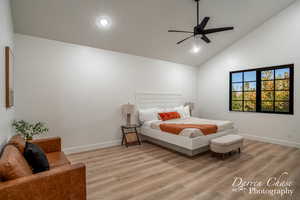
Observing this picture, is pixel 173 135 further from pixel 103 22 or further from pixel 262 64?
pixel 262 64

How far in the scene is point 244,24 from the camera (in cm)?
448

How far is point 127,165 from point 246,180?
2.06m

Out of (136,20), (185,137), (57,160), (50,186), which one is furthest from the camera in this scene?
(136,20)

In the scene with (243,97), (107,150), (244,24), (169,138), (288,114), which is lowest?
(107,150)

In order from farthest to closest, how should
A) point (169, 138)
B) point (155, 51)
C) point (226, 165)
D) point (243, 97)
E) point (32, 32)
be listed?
point (243, 97) < point (155, 51) < point (169, 138) < point (32, 32) < point (226, 165)

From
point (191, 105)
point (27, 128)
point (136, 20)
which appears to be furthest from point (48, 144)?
point (191, 105)

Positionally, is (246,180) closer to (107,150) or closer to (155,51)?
(107,150)

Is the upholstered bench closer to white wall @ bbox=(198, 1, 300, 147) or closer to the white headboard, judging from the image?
white wall @ bbox=(198, 1, 300, 147)

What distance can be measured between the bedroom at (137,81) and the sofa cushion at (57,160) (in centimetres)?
53

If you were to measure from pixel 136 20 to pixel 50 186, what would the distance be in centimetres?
339

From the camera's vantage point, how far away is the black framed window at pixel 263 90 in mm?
4207

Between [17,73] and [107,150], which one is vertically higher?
[17,73]

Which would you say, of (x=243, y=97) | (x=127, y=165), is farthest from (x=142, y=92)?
(x=243, y=97)

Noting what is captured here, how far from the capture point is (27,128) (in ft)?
9.81
